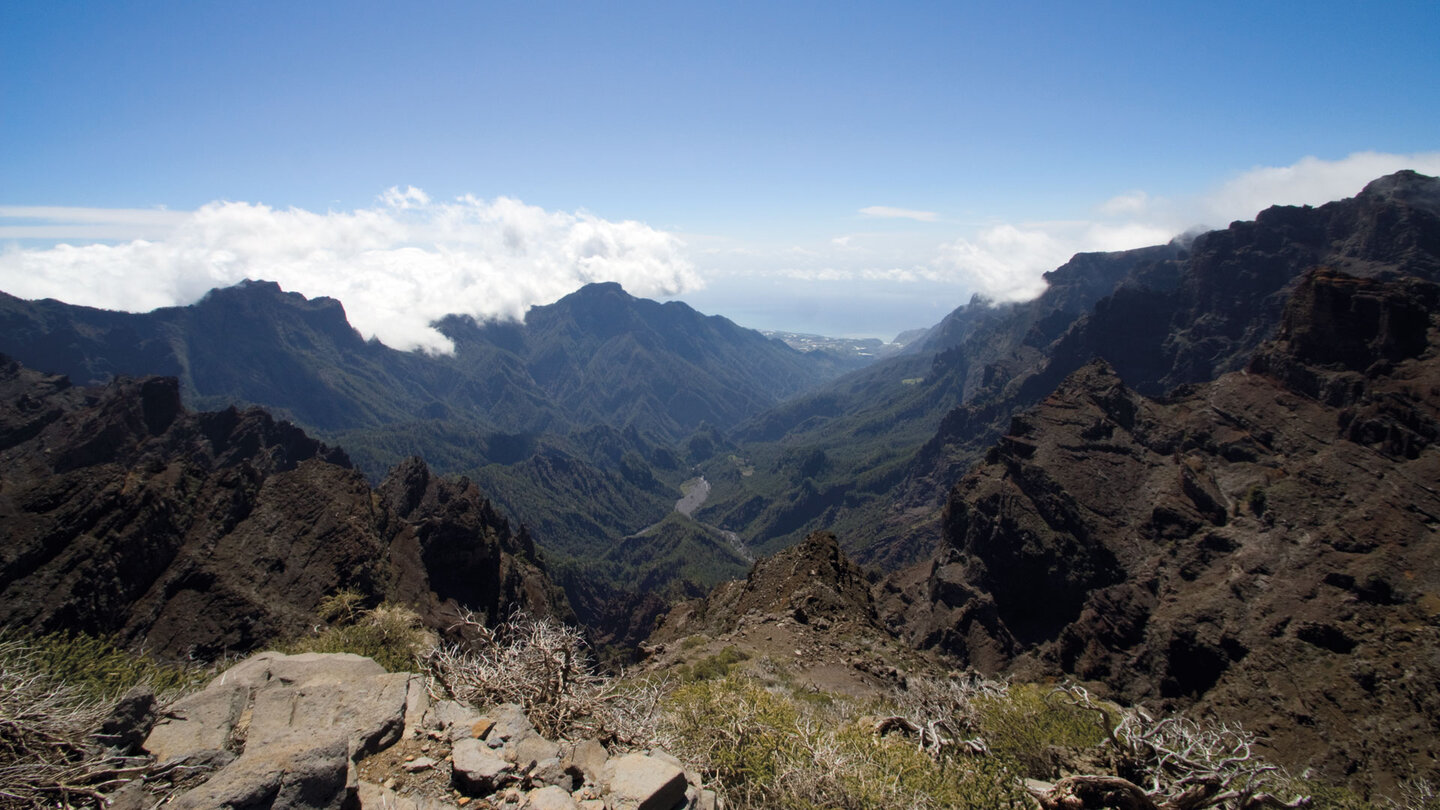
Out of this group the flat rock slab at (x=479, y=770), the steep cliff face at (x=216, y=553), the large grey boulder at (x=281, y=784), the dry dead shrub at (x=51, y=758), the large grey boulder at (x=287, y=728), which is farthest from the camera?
the steep cliff face at (x=216, y=553)

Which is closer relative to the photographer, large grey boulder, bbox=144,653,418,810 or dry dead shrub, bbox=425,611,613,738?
large grey boulder, bbox=144,653,418,810

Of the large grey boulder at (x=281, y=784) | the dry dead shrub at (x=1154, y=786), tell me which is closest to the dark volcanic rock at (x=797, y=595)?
the dry dead shrub at (x=1154, y=786)

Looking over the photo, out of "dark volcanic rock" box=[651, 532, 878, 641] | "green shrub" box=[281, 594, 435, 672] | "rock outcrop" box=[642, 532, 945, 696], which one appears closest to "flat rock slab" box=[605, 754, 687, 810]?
"green shrub" box=[281, 594, 435, 672]

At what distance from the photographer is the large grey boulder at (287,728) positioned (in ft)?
22.0

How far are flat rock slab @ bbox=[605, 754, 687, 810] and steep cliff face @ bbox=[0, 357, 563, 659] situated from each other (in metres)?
38.2

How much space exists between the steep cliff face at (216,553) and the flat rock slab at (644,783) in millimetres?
38169

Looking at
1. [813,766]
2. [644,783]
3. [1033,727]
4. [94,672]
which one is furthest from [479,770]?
[94,672]

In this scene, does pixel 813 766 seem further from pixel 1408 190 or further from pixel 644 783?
pixel 1408 190

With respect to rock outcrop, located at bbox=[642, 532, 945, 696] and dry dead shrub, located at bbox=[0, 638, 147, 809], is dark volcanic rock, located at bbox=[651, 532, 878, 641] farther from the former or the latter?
dry dead shrub, located at bbox=[0, 638, 147, 809]

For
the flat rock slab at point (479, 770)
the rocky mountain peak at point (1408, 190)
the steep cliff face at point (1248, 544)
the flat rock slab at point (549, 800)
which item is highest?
the rocky mountain peak at point (1408, 190)

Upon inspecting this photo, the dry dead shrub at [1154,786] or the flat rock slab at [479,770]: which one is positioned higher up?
the flat rock slab at [479,770]

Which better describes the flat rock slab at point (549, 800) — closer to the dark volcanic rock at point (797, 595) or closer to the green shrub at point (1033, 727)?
the green shrub at point (1033, 727)

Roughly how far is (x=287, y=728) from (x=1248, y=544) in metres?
66.0

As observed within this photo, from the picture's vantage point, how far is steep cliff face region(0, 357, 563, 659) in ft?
121
